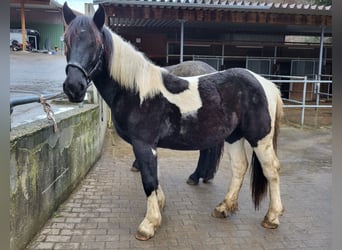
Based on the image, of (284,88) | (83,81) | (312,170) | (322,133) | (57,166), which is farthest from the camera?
(284,88)

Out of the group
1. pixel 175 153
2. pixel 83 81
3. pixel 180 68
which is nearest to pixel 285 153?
pixel 175 153

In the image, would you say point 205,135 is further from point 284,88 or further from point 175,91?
point 284,88

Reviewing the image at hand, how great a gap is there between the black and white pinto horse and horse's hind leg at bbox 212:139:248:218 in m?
0.02

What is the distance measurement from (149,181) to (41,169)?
0.85 meters

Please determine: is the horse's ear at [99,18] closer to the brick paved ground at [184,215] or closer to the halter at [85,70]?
the halter at [85,70]

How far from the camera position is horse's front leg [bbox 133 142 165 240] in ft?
8.44

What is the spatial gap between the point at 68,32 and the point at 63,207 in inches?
65.5

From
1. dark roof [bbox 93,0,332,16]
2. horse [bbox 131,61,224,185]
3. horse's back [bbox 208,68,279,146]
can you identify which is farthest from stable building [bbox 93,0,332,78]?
horse's back [bbox 208,68,279,146]

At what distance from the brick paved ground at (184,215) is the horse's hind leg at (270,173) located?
0.34 ft

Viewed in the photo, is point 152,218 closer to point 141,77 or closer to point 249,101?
point 141,77

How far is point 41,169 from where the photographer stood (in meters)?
2.58

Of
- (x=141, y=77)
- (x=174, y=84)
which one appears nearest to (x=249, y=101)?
(x=174, y=84)

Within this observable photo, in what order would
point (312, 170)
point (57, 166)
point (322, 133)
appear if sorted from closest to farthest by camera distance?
point (57, 166) → point (312, 170) → point (322, 133)

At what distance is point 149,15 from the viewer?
7086mm
